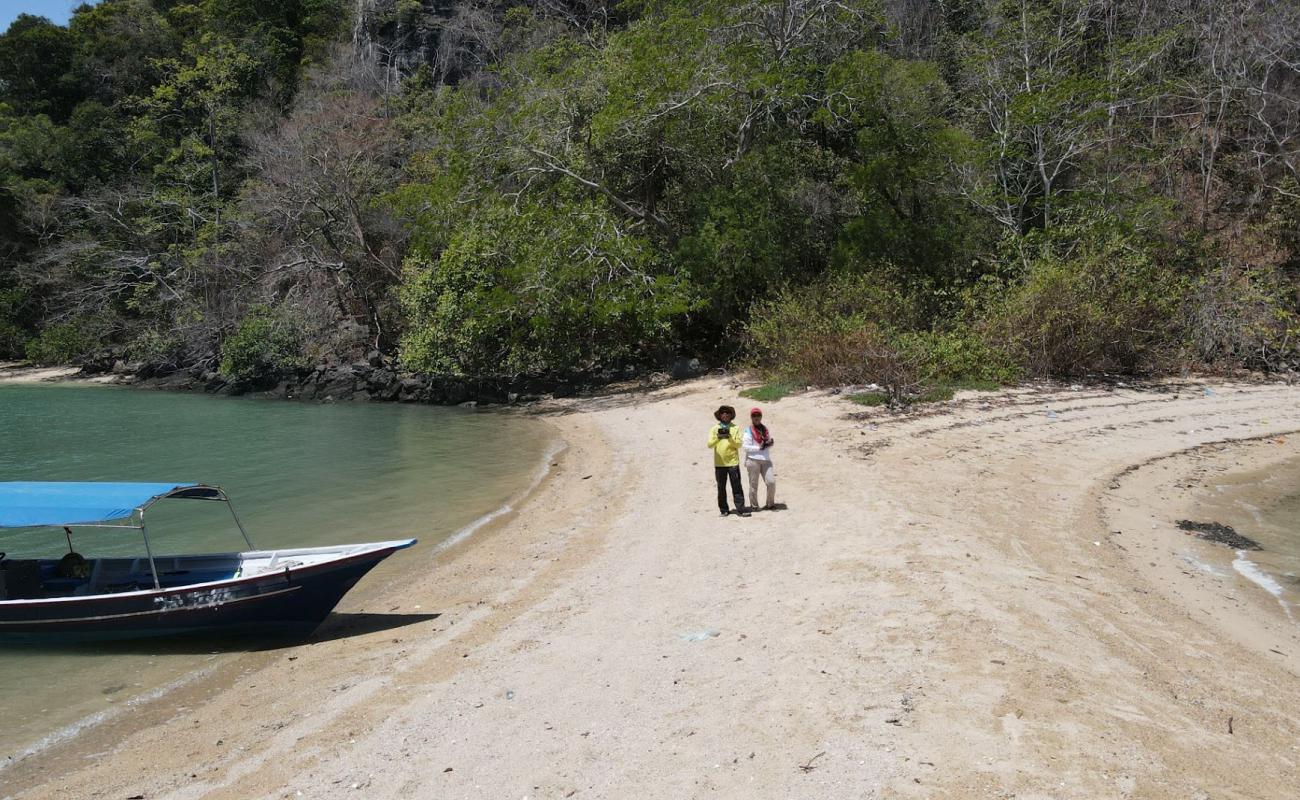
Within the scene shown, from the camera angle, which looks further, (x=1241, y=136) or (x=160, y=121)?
(x=160, y=121)

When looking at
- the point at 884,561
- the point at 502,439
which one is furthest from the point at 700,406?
the point at 884,561

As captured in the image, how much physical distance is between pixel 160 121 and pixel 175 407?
2296 centimetres

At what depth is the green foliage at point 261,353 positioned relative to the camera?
32.5 meters

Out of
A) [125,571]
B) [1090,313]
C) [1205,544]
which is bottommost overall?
[1205,544]

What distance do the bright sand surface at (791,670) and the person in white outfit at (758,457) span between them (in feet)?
1.00

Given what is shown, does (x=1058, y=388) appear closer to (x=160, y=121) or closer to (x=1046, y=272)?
(x=1046, y=272)

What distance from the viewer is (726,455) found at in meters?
10.1

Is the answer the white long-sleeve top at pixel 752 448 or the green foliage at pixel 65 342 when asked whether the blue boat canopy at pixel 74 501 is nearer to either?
the white long-sleeve top at pixel 752 448

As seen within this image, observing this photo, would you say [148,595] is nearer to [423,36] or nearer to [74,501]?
[74,501]

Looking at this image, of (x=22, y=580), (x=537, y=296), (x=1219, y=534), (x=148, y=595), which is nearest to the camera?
(x=148, y=595)

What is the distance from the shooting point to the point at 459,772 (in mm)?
5027

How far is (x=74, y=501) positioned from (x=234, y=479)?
797 centimetres

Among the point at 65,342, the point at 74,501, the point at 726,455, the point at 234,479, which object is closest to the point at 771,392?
the point at 726,455

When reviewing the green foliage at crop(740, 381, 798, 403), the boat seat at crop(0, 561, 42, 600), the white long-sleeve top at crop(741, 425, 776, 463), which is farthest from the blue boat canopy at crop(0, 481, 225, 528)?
the green foliage at crop(740, 381, 798, 403)
